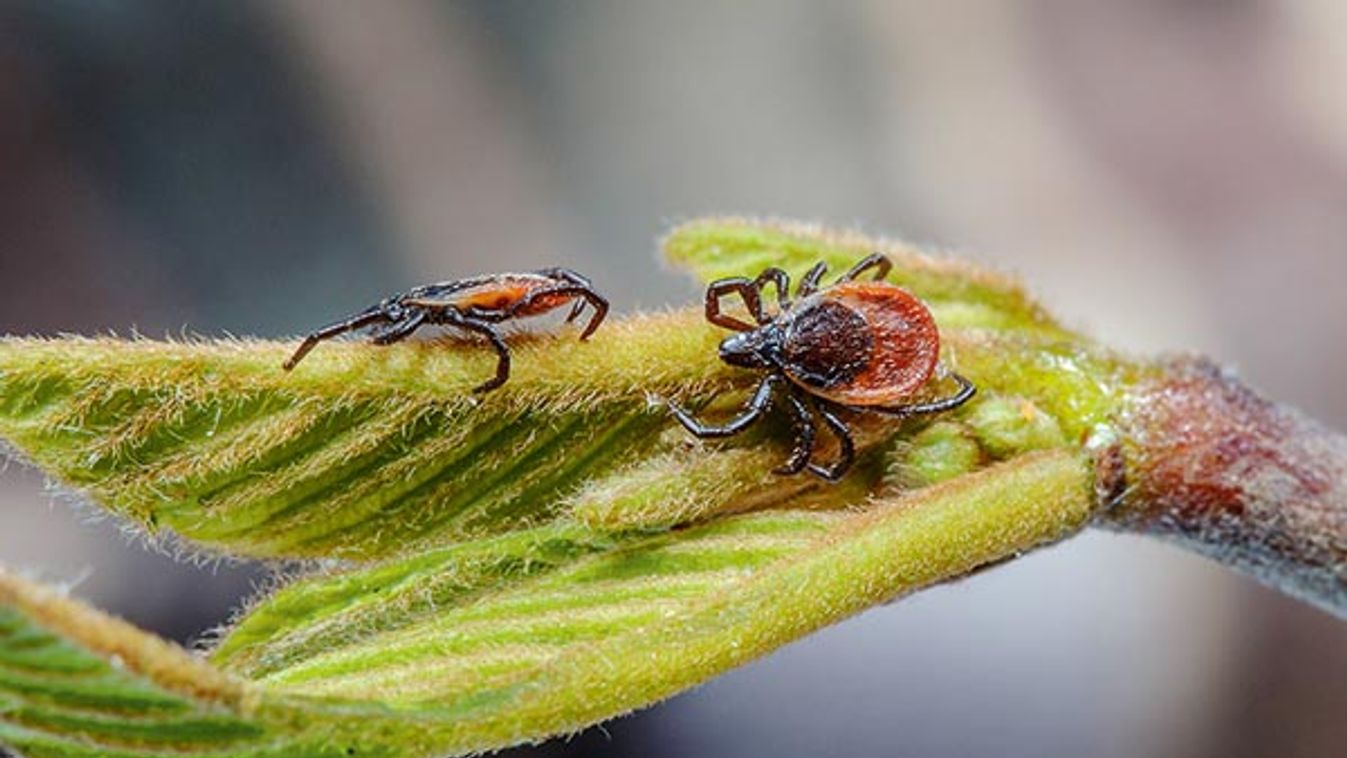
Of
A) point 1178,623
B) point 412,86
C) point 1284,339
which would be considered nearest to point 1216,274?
point 1284,339

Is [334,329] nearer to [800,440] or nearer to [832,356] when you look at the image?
[800,440]

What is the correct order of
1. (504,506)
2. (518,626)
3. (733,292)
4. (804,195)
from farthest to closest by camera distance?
(804,195) → (733,292) → (504,506) → (518,626)

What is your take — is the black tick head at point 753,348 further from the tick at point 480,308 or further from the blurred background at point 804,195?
the blurred background at point 804,195

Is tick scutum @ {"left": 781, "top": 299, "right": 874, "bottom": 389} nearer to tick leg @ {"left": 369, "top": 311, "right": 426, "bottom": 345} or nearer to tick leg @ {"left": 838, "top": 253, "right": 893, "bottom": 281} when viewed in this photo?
tick leg @ {"left": 838, "top": 253, "right": 893, "bottom": 281}

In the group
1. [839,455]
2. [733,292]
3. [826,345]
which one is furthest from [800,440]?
[826,345]

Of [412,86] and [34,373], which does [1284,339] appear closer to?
[412,86]

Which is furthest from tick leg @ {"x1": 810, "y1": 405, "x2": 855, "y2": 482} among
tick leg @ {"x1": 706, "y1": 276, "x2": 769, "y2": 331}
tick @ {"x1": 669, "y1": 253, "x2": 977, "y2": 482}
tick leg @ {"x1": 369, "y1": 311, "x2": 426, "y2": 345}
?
tick leg @ {"x1": 369, "y1": 311, "x2": 426, "y2": 345}
